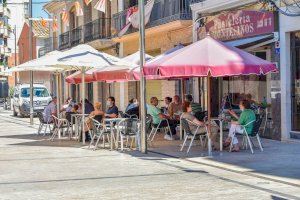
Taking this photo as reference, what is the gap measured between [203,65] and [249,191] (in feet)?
13.4

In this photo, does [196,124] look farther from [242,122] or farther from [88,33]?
[88,33]

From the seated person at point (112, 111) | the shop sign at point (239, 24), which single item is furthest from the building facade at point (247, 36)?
the seated person at point (112, 111)

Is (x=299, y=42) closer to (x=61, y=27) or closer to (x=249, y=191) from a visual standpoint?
(x=249, y=191)

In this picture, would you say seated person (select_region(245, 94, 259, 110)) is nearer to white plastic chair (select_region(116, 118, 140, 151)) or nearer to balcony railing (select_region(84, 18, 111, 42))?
white plastic chair (select_region(116, 118, 140, 151))

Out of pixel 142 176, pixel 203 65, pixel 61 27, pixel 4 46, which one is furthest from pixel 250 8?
pixel 4 46

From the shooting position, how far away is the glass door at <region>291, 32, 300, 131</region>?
15539 millimetres

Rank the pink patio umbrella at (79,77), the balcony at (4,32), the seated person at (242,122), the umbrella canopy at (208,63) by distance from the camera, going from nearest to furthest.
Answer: the umbrella canopy at (208,63), the seated person at (242,122), the pink patio umbrella at (79,77), the balcony at (4,32)

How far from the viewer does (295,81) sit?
1564cm

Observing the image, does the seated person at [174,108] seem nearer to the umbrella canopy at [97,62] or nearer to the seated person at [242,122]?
the umbrella canopy at [97,62]

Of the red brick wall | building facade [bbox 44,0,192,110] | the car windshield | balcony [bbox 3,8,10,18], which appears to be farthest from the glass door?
balcony [bbox 3,8,10,18]

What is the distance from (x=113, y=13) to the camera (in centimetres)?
2925

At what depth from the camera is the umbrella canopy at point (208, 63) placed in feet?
39.8

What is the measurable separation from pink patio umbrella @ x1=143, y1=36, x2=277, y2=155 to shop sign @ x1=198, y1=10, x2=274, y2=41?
12.6ft

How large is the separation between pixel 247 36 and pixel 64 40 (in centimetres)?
2110
